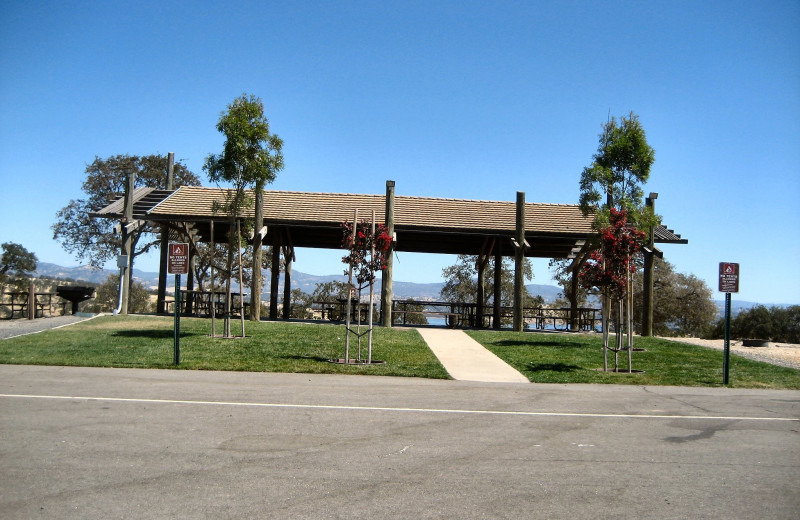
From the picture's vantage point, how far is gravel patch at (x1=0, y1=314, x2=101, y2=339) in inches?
678

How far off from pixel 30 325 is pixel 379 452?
1638 centimetres

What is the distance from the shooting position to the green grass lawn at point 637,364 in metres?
12.7

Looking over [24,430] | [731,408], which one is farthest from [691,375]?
[24,430]

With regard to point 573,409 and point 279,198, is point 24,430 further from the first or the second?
point 279,198

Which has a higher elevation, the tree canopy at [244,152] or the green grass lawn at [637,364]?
the tree canopy at [244,152]

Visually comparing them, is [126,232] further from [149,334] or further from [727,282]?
[727,282]

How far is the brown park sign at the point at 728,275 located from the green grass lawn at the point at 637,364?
6.22 ft

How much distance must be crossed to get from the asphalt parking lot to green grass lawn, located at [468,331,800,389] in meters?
1.82

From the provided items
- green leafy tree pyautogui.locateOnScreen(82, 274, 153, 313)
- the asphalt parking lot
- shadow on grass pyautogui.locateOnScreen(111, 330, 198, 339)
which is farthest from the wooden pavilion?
green leafy tree pyautogui.locateOnScreen(82, 274, 153, 313)

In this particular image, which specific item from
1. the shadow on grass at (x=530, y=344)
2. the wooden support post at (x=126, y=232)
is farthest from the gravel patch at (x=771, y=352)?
the wooden support post at (x=126, y=232)

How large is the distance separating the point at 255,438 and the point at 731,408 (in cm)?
722

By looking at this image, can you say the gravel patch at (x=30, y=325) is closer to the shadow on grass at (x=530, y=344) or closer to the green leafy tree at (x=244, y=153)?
the green leafy tree at (x=244, y=153)

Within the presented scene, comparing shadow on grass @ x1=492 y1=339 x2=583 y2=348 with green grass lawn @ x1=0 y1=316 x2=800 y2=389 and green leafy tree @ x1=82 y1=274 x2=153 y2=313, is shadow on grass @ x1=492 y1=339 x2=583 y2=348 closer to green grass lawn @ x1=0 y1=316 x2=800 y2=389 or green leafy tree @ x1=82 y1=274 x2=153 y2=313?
green grass lawn @ x1=0 y1=316 x2=800 y2=389

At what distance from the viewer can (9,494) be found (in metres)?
5.14
